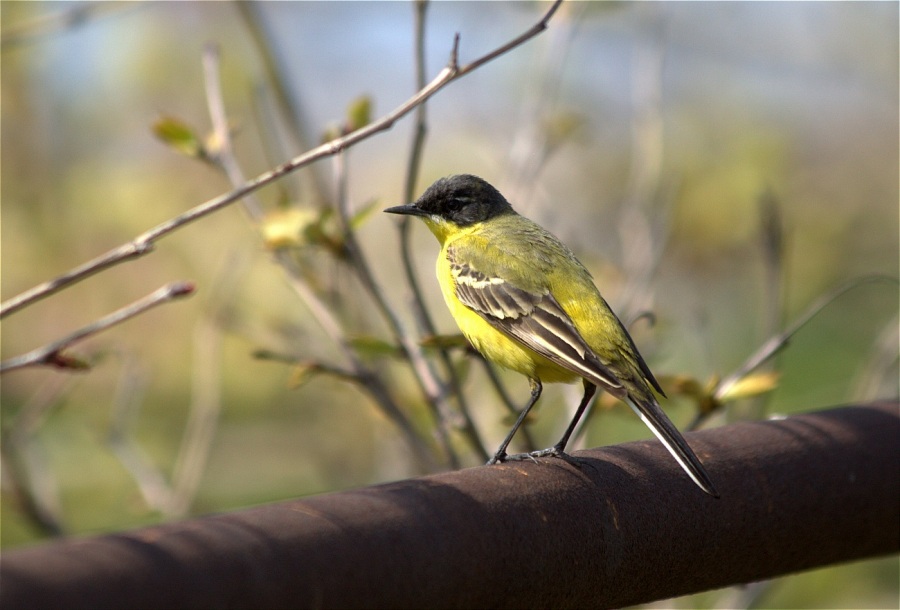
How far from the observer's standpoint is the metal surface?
145cm

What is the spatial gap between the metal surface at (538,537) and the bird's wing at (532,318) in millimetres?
712

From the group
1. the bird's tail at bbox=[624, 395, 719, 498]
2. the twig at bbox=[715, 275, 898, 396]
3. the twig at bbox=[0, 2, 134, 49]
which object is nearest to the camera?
the bird's tail at bbox=[624, 395, 719, 498]

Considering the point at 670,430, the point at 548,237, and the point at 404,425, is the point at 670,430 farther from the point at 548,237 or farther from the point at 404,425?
the point at 548,237

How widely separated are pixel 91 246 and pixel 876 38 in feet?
22.9

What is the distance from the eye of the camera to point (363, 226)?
4.81 metres

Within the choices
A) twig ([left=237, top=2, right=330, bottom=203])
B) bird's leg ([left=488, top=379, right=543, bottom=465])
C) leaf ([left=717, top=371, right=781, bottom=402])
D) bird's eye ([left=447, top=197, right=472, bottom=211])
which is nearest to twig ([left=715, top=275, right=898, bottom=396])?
leaf ([left=717, top=371, right=781, bottom=402])

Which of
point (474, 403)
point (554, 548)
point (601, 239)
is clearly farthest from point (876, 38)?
point (554, 548)

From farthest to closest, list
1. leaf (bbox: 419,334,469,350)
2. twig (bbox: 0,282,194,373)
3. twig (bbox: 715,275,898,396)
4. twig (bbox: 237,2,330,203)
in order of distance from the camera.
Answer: twig (bbox: 237,2,330,203) < twig (bbox: 715,275,898,396) < leaf (bbox: 419,334,469,350) < twig (bbox: 0,282,194,373)

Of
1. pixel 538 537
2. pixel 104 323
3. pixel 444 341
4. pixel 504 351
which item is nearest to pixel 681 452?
pixel 538 537

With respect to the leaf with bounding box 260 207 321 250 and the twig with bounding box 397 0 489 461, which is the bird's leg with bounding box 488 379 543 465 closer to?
the twig with bounding box 397 0 489 461

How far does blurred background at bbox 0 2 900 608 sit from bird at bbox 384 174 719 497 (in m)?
0.23

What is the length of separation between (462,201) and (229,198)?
2.89m

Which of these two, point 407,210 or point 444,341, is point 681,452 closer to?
point 444,341

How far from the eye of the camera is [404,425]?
3.87 meters
